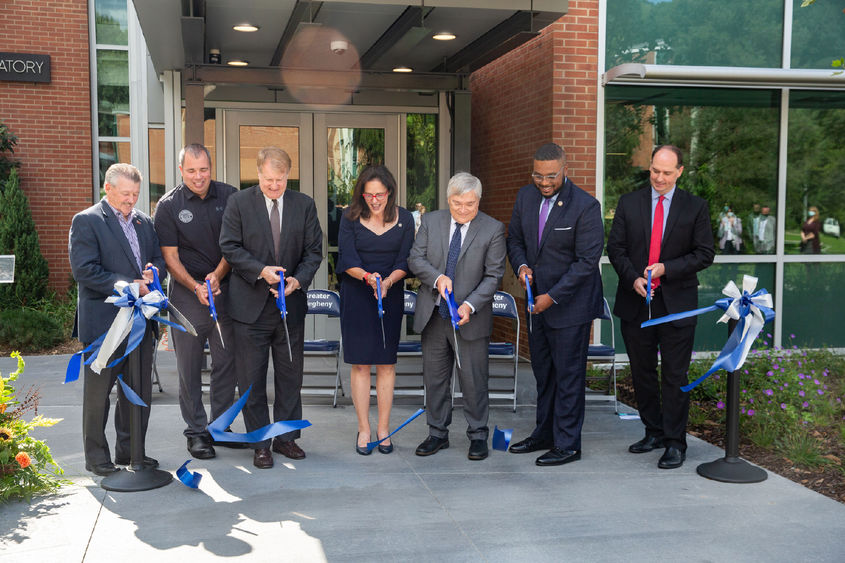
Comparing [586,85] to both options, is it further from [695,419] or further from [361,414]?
[361,414]

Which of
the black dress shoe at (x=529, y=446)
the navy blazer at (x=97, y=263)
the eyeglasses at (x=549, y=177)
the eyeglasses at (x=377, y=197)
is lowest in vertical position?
the black dress shoe at (x=529, y=446)

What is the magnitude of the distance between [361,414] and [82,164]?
966cm

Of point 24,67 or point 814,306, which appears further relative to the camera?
point 24,67

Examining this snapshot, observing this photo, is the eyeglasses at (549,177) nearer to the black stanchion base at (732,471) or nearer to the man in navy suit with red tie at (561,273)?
the man in navy suit with red tie at (561,273)

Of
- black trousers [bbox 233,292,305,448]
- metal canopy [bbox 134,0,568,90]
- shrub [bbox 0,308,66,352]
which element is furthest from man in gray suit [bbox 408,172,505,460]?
shrub [bbox 0,308,66,352]

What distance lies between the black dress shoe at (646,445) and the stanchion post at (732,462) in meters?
0.47

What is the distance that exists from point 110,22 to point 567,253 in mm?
11047

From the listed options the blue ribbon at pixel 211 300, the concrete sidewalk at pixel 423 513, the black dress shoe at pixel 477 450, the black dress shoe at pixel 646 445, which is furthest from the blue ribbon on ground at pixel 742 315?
the blue ribbon at pixel 211 300

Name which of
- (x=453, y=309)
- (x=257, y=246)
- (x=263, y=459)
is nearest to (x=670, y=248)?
(x=453, y=309)

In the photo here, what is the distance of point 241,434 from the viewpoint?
4898 mm

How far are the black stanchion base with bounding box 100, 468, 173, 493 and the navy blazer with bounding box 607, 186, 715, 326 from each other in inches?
120

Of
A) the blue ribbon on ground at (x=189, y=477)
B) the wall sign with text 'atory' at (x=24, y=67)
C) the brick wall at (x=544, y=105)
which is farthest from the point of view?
the wall sign with text 'atory' at (x=24, y=67)

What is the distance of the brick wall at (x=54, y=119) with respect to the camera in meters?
12.9

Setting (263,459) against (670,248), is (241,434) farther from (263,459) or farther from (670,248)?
(670,248)
